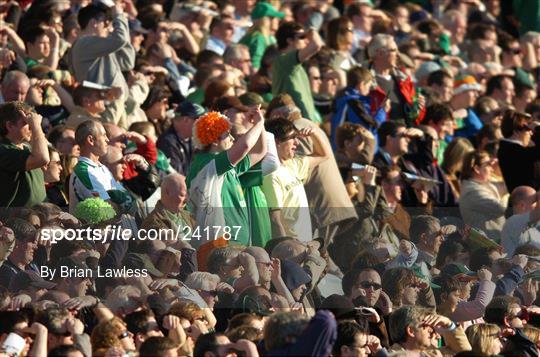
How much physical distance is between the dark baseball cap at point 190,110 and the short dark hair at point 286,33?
238 cm

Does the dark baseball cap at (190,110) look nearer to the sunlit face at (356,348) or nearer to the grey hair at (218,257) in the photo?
the grey hair at (218,257)

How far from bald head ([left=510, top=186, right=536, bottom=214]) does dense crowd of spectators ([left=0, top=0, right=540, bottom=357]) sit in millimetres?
26

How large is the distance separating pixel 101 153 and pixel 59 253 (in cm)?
135

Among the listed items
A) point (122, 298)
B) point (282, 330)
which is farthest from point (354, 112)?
point (282, 330)

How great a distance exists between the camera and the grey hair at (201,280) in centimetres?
1202

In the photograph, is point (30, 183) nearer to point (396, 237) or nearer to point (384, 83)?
point (396, 237)

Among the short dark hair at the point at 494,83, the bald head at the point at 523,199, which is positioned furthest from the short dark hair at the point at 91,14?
the short dark hair at the point at 494,83

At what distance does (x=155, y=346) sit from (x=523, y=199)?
5145 mm

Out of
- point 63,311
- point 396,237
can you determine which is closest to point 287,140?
point 396,237

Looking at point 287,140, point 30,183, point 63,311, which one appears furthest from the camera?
point 287,140

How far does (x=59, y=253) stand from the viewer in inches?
472

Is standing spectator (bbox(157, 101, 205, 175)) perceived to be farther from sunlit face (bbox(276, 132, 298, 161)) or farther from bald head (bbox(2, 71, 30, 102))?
sunlit face (bbox(276, 132, 298, 161))

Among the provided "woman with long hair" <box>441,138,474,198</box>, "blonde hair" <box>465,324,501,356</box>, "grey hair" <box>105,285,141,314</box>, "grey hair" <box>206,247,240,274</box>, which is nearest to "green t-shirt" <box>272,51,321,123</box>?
"woman with long hair" <box>441,138,474,198</box>

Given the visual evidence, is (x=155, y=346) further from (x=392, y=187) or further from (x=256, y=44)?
(x=256, y=44)
